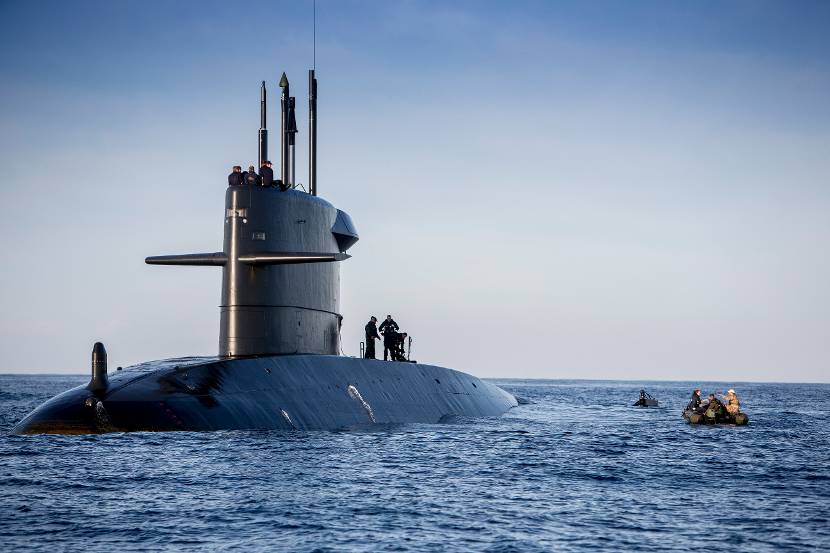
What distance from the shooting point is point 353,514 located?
45.4 ft

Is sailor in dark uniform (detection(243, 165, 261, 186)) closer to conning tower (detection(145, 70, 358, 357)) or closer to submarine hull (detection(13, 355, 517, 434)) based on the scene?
conning tower (detection(145, 70, 358, 357))

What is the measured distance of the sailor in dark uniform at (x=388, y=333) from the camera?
30.3 m

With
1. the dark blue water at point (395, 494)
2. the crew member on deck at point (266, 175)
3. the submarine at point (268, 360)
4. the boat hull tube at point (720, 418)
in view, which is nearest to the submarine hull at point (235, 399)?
the submarine at point (268, 360)

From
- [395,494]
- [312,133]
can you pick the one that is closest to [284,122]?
[312,133]

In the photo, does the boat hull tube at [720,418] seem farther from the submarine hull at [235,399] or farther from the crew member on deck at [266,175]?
the crew member on deck at [266,175]

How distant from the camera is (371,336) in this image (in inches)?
1160

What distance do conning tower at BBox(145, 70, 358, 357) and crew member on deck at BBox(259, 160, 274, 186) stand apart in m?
0.15

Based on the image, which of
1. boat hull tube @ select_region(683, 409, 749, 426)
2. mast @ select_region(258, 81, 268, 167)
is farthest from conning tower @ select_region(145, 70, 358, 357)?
boat hull tube @ select_region(683, 409, 749, 426)

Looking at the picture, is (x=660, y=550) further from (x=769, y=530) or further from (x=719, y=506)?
(x=719, y=506)

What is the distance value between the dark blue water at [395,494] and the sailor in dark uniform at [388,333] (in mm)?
6357

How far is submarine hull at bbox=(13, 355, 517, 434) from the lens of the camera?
1983cm

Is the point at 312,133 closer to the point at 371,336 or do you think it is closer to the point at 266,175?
the point at 266,175

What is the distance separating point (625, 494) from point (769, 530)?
11.0 ft

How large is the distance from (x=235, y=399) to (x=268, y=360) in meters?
1.85
